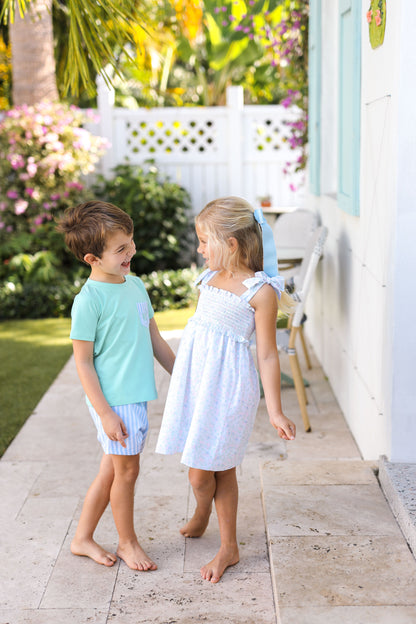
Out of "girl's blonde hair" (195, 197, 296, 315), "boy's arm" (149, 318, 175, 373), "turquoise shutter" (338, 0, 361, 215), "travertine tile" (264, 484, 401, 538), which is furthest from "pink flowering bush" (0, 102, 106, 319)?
"girl's blonde hair" (195, 197, 296, 315)

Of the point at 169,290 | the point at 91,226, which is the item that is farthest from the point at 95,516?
the point at 169,290

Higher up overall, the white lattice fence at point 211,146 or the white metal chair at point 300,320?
the white lattice fence at point 211,146

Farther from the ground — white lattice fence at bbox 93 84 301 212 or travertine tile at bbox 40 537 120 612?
white lattice fence at bbox 93 84 301 212

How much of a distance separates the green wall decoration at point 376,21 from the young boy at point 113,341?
1280 millimetres

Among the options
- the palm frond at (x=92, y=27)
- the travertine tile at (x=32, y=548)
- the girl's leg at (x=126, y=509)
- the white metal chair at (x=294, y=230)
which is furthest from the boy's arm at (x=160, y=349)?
the white metal chair at (x=294, y=230)

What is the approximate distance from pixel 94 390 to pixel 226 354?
1.43 feet

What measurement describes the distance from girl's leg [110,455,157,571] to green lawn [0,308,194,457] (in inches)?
51.6

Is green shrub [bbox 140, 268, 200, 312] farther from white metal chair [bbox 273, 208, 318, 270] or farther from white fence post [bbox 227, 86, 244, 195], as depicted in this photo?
white metal chair [bbox 273, 208, 318, 270]

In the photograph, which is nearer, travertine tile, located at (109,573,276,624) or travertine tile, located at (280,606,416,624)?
travertine tile, located at (280,606,416,624)

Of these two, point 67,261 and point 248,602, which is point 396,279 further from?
point 67,261

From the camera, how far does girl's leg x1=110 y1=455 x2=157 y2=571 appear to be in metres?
2.43

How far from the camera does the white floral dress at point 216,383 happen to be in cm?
229

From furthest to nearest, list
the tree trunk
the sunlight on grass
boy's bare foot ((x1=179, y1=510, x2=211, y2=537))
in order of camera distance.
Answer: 1. the tree trunk
2. the sunlight on grass
3. boy's bare foot ((x1=179, y1=510, x2=211, y2=537))

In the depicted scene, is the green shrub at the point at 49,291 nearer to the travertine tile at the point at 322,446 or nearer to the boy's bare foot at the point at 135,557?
the travertine tile at the point at 322,446
